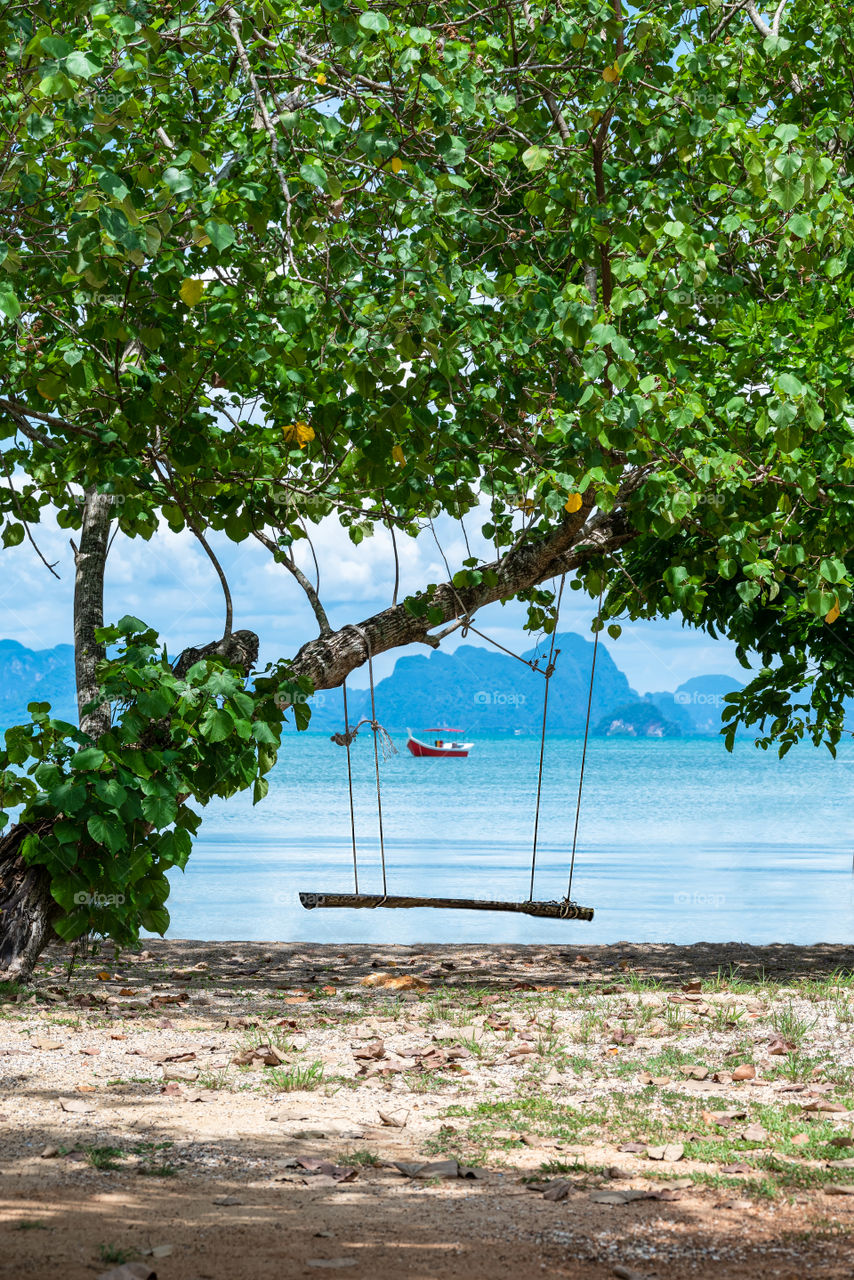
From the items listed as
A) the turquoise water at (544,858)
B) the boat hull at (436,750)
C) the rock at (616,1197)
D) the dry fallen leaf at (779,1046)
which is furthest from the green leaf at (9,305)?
the boat hull at (436,750)

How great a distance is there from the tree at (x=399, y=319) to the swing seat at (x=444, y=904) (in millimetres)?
1524

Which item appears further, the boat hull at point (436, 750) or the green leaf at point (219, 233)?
the boat hull at point (436, 750)

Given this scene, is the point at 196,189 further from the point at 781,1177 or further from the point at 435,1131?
the point at 781,1177

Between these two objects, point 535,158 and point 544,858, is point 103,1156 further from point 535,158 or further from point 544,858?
point 544,858

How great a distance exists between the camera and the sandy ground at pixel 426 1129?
310 cm

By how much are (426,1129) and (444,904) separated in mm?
3432

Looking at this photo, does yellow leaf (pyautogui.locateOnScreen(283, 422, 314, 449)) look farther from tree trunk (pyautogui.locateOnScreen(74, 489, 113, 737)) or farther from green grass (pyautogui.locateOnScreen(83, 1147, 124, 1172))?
green grass (pyautogui.locateOnScreen(83, 1147, 124, 1172))

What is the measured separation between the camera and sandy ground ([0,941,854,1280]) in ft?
10.2

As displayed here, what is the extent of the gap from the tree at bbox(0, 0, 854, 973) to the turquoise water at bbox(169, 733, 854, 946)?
18.8ft

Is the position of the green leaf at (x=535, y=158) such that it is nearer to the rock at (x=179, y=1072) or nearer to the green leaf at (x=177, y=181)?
the green leaf at (x=177, y=181)

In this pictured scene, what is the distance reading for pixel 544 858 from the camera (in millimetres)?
23078

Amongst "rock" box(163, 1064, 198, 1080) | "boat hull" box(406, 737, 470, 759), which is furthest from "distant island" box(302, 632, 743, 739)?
"rock" box(163, 1064, 198, 1080)

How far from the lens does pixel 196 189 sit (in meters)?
5.15

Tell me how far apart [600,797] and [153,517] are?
39.7 meters
